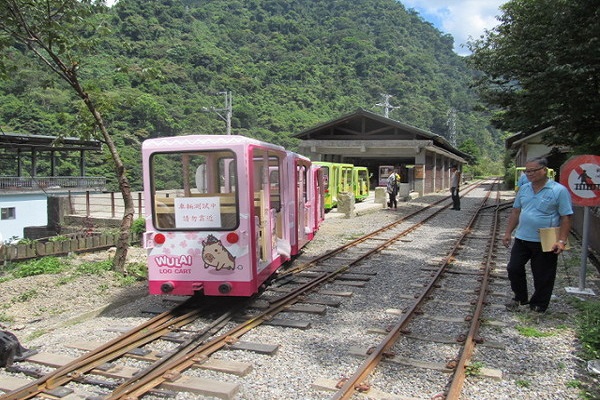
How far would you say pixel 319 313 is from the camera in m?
6.45

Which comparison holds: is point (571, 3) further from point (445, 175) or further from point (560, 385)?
point (445, 175)

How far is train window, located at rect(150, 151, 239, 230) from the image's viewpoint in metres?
6.34

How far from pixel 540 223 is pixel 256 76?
75.2 metres

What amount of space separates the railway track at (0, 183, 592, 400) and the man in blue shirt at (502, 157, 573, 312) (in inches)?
31.7

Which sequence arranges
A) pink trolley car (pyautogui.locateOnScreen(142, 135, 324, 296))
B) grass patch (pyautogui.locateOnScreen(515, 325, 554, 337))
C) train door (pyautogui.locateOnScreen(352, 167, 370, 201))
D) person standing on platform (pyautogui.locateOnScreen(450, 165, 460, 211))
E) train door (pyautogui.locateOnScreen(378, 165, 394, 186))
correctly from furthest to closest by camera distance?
train door (pyautogui.locateOnScreen(378, 165, 394, 186))
train door (pyautogui.locateOnScreen(352, 167, 370, 201))
person standing on platform (pyautogui.locateOnScreen(450, 165, 460, 211))
pink trolley car (pyautogui.locateOnScreen(142, 135, 324, 296))
grass patch (pyautogui.locateOnScreen(515, 325, 554, 337))

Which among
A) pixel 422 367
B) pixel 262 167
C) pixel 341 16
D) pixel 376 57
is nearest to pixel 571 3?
pixel 262 167

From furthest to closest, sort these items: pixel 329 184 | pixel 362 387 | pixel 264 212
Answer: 1. pixel 329 184
2. pixel 264 212
3. pixel 362 387

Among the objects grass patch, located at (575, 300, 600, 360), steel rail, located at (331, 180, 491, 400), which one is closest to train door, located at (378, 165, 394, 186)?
steel rail, located at (331, 180, 491, 400)

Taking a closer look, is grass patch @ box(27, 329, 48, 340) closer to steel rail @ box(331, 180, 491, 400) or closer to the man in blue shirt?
steel rail @ box(331, 180, 491, 400)

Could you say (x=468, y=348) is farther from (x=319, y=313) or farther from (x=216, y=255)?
(x=216, y=255)

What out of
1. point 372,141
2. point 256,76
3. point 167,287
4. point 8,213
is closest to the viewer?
point 167,287

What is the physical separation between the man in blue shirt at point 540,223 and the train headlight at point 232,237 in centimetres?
357

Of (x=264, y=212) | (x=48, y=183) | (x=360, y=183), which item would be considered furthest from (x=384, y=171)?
(x=264, y=212)

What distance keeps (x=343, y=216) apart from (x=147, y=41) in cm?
6189
